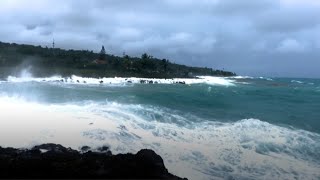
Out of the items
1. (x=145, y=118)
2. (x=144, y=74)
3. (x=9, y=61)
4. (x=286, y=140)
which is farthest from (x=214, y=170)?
(x=144, y=74)

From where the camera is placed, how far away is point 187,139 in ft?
53.7

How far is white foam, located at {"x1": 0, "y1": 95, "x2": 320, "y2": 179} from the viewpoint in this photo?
13258 millimetres

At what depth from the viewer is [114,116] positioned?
66.1 ft

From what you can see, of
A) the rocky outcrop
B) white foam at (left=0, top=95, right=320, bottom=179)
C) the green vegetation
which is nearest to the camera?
the rocky outcrop

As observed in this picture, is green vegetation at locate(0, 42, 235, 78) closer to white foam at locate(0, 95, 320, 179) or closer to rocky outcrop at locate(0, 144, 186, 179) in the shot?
white foam at locate(0, 95, 320, 179)

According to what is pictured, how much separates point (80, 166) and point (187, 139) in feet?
21.8

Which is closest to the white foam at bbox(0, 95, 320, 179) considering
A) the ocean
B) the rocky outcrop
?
the ocean

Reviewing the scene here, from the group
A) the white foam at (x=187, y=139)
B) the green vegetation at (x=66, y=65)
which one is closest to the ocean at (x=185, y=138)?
the white foam at (x=187, y=139)

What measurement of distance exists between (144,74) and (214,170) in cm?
7805

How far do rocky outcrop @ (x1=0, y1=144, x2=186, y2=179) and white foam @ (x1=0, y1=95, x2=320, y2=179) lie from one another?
6.29ft

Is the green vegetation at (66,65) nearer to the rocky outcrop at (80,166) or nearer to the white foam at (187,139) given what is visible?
the white foam at (187,139)

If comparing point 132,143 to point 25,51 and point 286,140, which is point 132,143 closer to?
point 286,140

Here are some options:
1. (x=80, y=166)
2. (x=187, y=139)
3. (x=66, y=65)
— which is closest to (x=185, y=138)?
(x=187, y=139)

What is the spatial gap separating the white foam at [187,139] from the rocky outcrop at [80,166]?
1.92m
